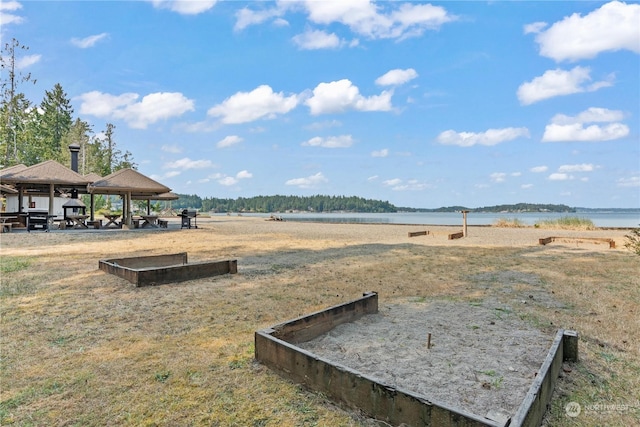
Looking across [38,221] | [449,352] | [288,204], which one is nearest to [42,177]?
[38,221]

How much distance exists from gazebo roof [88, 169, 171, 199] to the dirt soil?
1747cm

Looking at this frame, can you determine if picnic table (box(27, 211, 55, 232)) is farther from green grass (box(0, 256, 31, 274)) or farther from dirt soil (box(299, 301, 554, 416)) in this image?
dirt soil (box(299, 301, 554, 416))

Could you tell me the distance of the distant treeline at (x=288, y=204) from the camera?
145 m

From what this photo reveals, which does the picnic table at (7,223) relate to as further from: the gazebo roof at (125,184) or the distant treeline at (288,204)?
the distant treeline at (288,204)

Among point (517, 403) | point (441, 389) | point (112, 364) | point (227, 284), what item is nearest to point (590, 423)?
point (517, 403)

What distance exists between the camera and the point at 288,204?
476 ft

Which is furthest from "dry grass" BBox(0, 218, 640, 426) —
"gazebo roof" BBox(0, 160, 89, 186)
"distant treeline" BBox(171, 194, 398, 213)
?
"distant treeline" BBox(171, 194, 398, 213)

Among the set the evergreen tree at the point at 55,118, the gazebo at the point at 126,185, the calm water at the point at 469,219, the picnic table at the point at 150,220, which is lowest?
the calm water at the point at 469,219

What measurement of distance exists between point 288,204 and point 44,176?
127625 mm

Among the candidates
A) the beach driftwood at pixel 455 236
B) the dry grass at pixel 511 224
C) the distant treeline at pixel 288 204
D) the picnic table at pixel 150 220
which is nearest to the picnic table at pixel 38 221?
the picnic table at pixel 150 220

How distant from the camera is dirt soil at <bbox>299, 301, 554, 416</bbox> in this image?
2.50 m

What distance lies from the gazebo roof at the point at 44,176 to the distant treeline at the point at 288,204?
406ft

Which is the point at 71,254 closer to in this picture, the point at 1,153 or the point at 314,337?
the point at 314,337

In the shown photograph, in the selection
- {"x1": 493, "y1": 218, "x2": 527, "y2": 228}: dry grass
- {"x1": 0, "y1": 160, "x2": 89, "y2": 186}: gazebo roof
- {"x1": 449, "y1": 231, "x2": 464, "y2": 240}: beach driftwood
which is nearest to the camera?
{"x1": 449, "y1": 231, "x2": 464, "y2": 240}: beach driftwood
